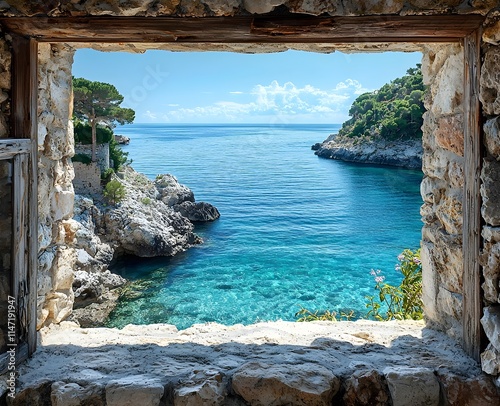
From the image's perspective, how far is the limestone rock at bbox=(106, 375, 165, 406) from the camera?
165cm

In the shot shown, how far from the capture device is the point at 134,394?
166 centimetres

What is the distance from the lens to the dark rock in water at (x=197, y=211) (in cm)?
2150

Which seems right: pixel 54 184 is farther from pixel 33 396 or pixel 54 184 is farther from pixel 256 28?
pixel 256 28

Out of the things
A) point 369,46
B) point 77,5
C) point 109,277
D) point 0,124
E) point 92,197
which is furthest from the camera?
point 92,197

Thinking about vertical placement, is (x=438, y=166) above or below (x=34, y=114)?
below

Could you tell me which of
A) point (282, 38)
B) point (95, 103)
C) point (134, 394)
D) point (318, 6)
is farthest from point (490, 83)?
point (95, 103)

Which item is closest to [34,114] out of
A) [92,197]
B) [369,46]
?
[369,46]

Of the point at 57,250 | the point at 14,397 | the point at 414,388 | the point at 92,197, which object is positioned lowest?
the point at 92,197

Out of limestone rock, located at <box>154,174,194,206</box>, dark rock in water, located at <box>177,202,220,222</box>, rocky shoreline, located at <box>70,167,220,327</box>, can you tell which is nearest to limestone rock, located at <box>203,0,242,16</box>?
rocky shoreline, located at <box>70,167,220,327</box>

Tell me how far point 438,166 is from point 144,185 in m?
19.2

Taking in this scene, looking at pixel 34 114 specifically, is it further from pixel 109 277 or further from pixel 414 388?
pixel 109 277

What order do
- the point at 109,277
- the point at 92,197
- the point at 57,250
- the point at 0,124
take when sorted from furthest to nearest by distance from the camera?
the point at 92,197 < the point at 109,277 < the point at 57,250 < the point at 0,124

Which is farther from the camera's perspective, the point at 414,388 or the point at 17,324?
the point at 17,324

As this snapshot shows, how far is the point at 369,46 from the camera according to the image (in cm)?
205
